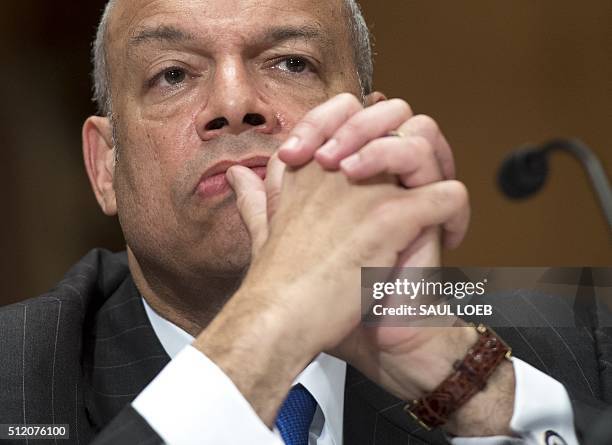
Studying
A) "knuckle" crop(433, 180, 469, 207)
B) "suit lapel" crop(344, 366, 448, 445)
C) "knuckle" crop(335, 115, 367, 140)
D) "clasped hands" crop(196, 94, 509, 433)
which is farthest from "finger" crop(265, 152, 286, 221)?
"suit lapel" crop(344, 366, 448, 445)

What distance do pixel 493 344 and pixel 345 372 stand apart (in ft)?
1.31

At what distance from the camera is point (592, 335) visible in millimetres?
1867

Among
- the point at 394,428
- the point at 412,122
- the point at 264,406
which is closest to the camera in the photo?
the point at 264,406

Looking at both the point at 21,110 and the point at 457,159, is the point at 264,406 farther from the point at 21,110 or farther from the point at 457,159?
the point at 21,110

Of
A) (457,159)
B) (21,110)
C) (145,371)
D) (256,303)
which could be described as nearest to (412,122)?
(256,303)

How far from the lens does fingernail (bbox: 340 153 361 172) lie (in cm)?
126

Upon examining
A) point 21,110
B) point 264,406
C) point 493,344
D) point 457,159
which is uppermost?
point 21,110

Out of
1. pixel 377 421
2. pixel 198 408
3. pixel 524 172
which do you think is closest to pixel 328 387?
pixel 377 421

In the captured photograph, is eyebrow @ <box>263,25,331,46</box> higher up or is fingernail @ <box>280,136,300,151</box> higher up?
eyebrow @ <box>263,25,331,46</box>

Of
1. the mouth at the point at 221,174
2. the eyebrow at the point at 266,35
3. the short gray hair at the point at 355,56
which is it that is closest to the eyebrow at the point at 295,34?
the eyebrow at the point at 266,35

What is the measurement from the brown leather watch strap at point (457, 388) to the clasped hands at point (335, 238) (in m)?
0.02

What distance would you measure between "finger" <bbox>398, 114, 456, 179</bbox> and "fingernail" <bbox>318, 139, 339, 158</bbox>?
98 mm

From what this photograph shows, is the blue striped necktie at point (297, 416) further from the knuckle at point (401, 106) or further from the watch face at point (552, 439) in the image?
the knuckle at point (401, 106)

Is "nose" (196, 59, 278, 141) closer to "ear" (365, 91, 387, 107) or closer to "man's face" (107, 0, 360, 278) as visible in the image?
"man's face" (107, 0, 360, 278)
